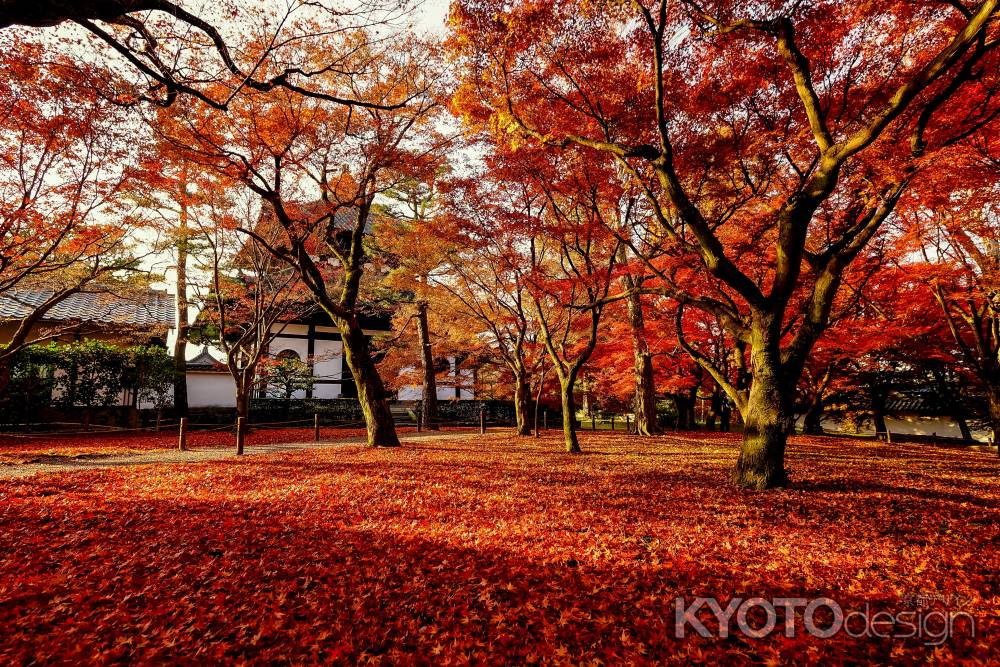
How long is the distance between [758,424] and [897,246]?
902cm

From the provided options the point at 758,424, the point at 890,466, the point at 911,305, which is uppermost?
the point at 911,305

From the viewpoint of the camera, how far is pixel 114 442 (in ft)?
42.0

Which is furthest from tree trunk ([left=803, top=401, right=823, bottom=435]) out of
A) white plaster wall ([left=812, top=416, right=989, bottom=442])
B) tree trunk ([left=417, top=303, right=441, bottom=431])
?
tree trunk ([left=417, top=303, right=441, bottom=431])

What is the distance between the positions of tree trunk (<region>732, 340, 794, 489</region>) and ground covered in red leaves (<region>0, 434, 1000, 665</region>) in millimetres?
428

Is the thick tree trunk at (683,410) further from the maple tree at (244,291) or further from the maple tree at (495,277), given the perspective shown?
the maple tree at (244,291)

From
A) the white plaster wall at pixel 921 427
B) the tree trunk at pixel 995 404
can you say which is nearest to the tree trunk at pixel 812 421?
the white plaster wall at pixel 921 427

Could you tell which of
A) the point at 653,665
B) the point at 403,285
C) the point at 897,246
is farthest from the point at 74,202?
the point at 897,246

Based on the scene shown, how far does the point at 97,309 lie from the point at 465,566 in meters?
21.0

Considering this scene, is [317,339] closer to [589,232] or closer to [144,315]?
[144,315]

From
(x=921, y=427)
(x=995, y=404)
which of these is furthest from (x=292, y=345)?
(x=921, y=427)

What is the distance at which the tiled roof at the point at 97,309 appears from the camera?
51.7 feet

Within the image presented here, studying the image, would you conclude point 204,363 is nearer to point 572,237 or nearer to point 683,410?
point 572,237

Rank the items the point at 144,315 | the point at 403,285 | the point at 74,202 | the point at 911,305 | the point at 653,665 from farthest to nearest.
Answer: the point at 144,315 → the point at 403,285 → the point at 911,305 → the point at 74,202 → the point at 653,665

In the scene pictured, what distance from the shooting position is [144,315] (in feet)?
59.9
